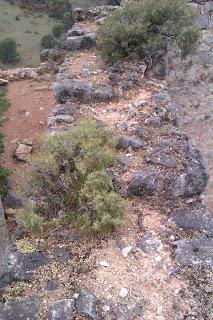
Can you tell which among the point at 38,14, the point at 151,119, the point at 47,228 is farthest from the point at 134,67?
the point at 38,14

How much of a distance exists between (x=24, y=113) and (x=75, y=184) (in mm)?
4831

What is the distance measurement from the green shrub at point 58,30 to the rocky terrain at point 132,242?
18336 mm

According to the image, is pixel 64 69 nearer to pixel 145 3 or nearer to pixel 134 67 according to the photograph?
pixel 134 67

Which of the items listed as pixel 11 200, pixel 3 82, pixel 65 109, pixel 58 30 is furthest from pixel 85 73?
pixel 58 30

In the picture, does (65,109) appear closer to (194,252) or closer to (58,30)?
(194,252)

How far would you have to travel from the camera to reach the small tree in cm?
2255

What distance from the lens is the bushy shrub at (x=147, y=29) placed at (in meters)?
6.74

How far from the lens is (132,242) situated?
386cm

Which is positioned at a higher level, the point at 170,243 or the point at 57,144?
the point at 57,144

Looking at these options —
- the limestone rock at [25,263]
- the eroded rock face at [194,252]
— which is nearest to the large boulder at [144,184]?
the eroded rock face at [194,252]

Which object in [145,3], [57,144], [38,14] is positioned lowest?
[38,14]

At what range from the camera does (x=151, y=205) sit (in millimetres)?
4285

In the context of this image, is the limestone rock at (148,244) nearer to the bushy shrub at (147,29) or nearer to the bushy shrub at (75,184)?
the bushy shrub at (75,184)

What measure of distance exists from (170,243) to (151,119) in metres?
1.97
